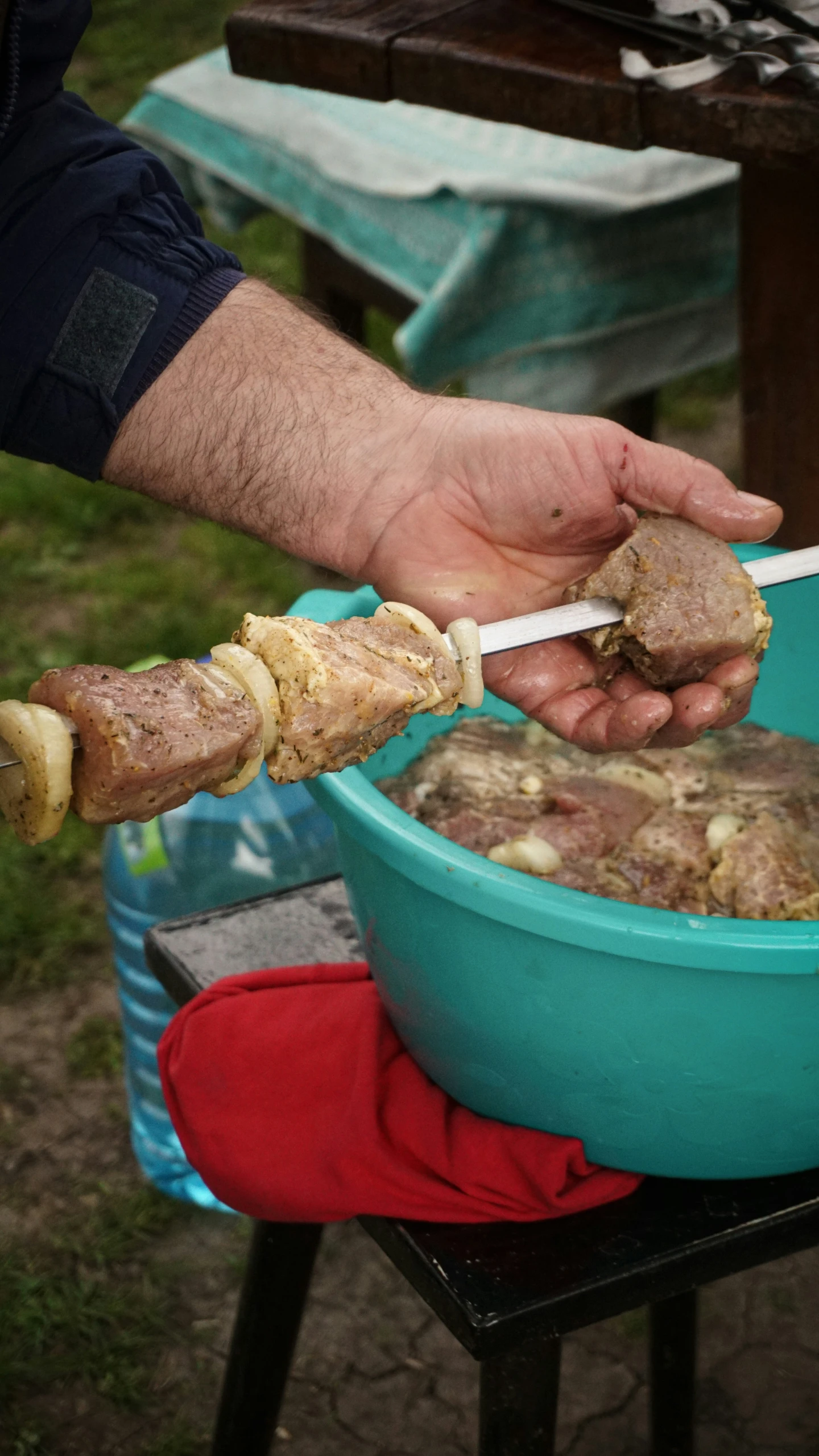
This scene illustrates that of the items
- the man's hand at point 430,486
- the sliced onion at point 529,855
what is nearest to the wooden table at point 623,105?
the man's hand at point 430,486

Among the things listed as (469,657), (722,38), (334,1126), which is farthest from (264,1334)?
(722,38)

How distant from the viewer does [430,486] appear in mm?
1812

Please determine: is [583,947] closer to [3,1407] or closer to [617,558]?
[617,558]

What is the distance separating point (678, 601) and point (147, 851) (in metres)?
1.54

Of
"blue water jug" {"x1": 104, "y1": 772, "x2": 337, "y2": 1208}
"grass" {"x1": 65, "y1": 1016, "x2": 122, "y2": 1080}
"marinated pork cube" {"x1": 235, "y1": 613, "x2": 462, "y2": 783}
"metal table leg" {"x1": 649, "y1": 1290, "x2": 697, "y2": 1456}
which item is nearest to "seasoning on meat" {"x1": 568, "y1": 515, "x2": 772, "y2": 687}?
"marinated pork cube" {"x1": 235, "y1": 613, "x2": 462, "y2": 783}

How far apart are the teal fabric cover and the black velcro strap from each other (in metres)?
1.71

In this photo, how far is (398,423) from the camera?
1.87 m

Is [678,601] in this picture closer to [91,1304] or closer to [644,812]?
[644,812]

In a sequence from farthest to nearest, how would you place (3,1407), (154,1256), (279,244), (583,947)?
1. (279,244)
2. (154,1256)
3. (3,1407)
4. (583,947)

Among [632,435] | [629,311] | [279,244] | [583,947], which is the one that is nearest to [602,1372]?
[583,947]

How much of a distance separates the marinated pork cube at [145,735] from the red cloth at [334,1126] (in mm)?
494

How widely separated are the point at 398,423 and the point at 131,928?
1.46 m

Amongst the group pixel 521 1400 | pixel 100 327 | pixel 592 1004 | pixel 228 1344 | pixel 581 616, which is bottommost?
pixel 228 1344

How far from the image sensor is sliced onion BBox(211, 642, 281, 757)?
1.33 metres
